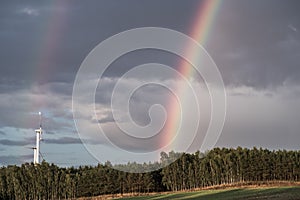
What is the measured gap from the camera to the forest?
154 m

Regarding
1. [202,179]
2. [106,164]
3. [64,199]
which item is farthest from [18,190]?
[202,179]

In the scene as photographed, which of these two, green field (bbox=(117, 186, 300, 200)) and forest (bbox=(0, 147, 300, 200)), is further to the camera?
forest (bbox=(0, 147, 300, 200))

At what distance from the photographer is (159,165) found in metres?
184

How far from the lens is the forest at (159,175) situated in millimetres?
154125

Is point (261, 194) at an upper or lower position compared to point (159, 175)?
lower

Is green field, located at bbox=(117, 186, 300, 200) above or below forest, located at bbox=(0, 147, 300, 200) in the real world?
below

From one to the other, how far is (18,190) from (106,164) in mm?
28965

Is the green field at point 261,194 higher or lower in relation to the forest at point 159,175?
lower

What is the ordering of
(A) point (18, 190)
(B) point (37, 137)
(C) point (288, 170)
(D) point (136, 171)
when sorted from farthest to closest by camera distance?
1. (D) point (136, 171)
2. (A) point (18, 190)
3. (C) point (288, 170)
4. (B) point (37, 137)

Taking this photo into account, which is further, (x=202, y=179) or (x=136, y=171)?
(x=136, y=171)

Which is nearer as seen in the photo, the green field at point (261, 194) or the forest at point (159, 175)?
the green field at point (261, 194)

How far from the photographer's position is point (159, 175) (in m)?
169

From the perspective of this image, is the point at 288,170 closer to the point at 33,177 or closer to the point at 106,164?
the point at 106,164

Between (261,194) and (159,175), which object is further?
(159,175)
